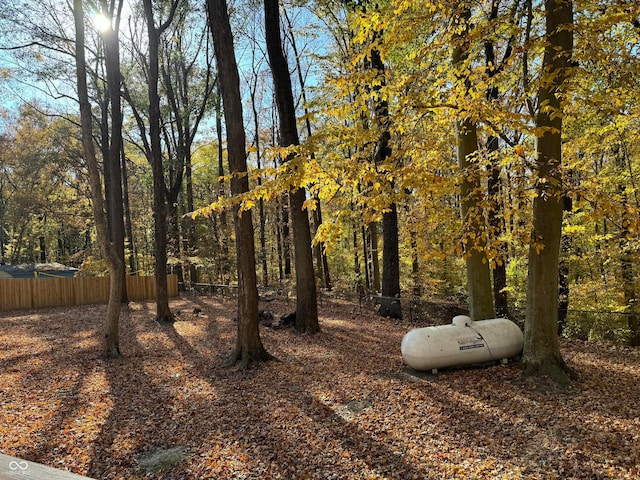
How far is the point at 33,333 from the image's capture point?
10758 millimetres

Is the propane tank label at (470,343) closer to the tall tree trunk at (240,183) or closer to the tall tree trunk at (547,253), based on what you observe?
the tall tree trunk at (547,253)

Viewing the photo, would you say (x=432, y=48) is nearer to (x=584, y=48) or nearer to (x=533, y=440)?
(x=584, y=48)

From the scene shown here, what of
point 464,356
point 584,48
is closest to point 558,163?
point 584,48

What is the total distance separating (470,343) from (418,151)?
324 centimetres

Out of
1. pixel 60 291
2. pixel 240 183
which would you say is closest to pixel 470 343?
pixel 240 183

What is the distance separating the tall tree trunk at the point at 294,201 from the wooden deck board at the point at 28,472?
826 centimetres

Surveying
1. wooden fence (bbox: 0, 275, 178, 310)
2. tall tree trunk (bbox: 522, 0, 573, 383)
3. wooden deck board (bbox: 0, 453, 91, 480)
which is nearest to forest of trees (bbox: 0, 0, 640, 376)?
tall tree trunk (bbox: 522, 0, 573, 383)

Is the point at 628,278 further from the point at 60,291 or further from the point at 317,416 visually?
the point at 60,291

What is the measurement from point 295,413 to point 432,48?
19.6 ft

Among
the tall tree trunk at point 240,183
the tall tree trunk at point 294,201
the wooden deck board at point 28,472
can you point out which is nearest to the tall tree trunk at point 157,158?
the tall tree trunk at point 294,201

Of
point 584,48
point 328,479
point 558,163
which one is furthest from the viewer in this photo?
point 558,163

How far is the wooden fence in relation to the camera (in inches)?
619

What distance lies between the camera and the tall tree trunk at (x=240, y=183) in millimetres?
7375

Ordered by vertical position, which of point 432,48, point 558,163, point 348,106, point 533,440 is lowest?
point 533,440
